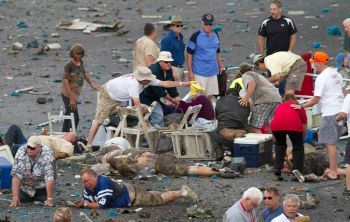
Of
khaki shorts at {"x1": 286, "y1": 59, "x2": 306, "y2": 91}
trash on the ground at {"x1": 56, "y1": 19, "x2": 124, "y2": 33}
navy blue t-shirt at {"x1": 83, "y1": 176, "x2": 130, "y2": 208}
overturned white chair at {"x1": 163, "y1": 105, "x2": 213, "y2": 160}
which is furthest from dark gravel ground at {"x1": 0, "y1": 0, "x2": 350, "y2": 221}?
khaki shorts at {"x1": 286, "y1": 59, "x2": 306, "y2": 91}

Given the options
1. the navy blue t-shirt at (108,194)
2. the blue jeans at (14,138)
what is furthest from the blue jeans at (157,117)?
the navy blue t-shirt at (108,194)

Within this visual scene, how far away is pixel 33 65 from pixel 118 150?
1060 cm

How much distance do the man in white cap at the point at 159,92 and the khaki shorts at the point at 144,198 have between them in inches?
132

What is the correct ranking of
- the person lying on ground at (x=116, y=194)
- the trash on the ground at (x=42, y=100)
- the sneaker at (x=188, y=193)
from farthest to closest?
the trash on the ground at (x=42, y=100) → the sneaker at (x=188, y=193) → the person lying on ground at (x=116, y=194)

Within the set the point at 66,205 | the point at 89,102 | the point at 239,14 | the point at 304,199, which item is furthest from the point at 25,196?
the point at 239,14

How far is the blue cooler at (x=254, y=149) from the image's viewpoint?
18.6 metres

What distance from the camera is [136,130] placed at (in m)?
19.5

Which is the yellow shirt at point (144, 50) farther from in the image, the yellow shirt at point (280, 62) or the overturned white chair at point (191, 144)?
the overturned white chair at point (191, 144)

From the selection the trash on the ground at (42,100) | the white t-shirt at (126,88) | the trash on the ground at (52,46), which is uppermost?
the white t-shirt at (126,88)

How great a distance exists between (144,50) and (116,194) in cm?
580

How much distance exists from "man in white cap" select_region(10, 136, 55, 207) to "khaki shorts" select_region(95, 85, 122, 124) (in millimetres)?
3372

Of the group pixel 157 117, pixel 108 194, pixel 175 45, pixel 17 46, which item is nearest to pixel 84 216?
pixel 108 194

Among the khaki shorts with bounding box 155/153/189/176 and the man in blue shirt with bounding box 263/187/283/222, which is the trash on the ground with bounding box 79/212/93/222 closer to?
the man in blue shirt with bounding box 263/187/283/222

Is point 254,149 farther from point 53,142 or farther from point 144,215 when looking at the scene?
point 144,215
